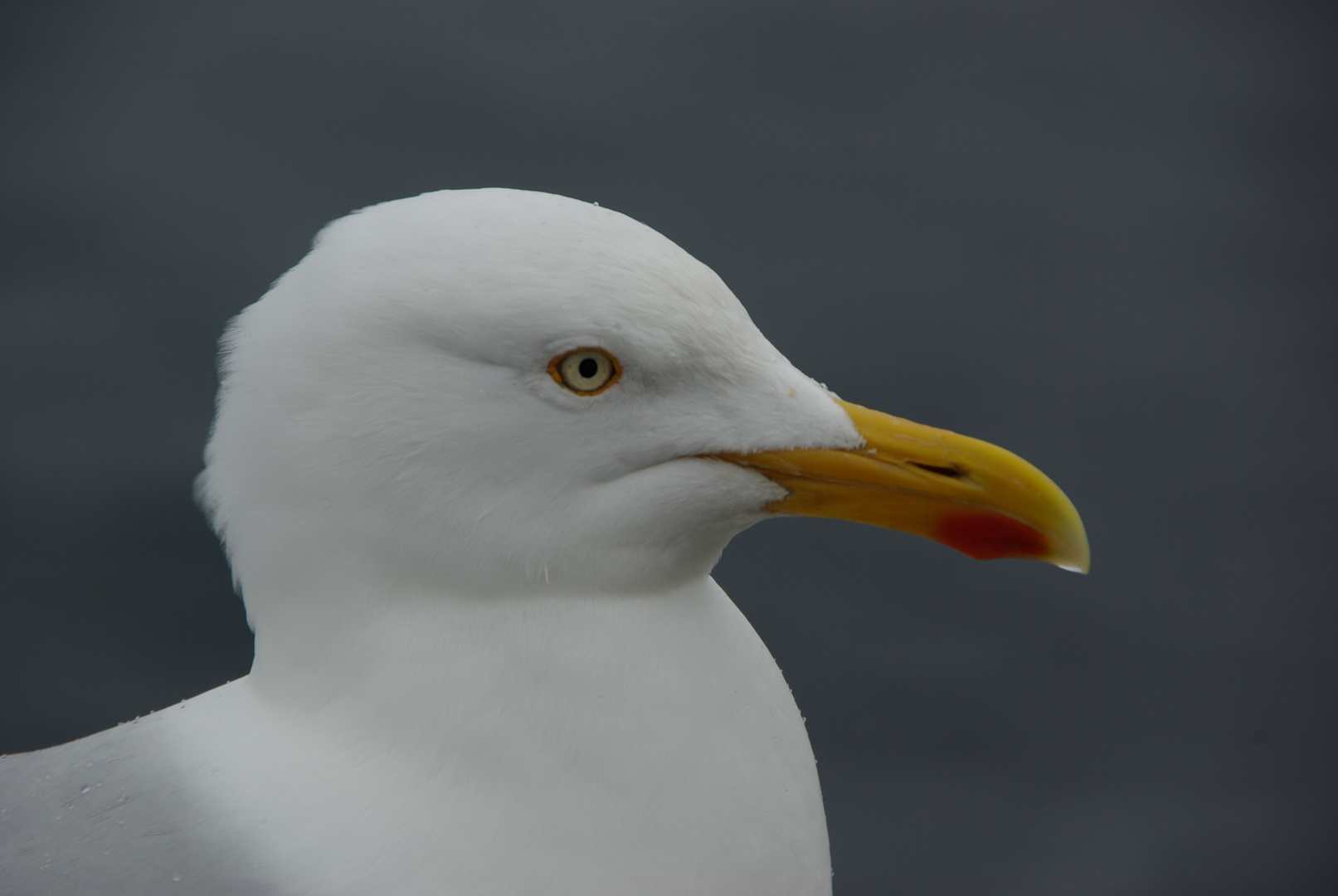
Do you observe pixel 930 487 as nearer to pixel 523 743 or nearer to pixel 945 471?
pixel 945 471

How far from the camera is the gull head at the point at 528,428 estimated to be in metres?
0.85

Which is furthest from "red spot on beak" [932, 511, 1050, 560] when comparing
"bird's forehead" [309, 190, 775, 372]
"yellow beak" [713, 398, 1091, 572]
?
"bird's forehead" [309, 190, 775, 372]

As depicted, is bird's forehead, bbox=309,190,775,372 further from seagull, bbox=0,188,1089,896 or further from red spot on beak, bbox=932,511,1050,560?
red spot on beak, bbox=932,511,1050,560

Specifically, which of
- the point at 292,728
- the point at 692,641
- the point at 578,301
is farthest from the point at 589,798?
the point at 578,301

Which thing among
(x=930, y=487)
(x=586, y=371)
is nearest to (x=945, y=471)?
(x=930, y=487)

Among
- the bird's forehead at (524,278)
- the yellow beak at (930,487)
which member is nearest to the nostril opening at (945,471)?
the yellow beak at (930,487)

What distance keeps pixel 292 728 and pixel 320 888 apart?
5.3 inches

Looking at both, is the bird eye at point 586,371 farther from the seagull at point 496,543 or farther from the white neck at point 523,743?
the white neck at point 523,743

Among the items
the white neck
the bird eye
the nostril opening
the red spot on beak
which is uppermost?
the bird eye

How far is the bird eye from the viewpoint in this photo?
0.86m

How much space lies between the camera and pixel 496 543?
884 millimetres

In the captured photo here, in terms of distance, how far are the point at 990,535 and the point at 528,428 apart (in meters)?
0.38

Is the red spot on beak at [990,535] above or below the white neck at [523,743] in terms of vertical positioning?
above

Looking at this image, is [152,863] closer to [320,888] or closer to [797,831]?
[320,888]
